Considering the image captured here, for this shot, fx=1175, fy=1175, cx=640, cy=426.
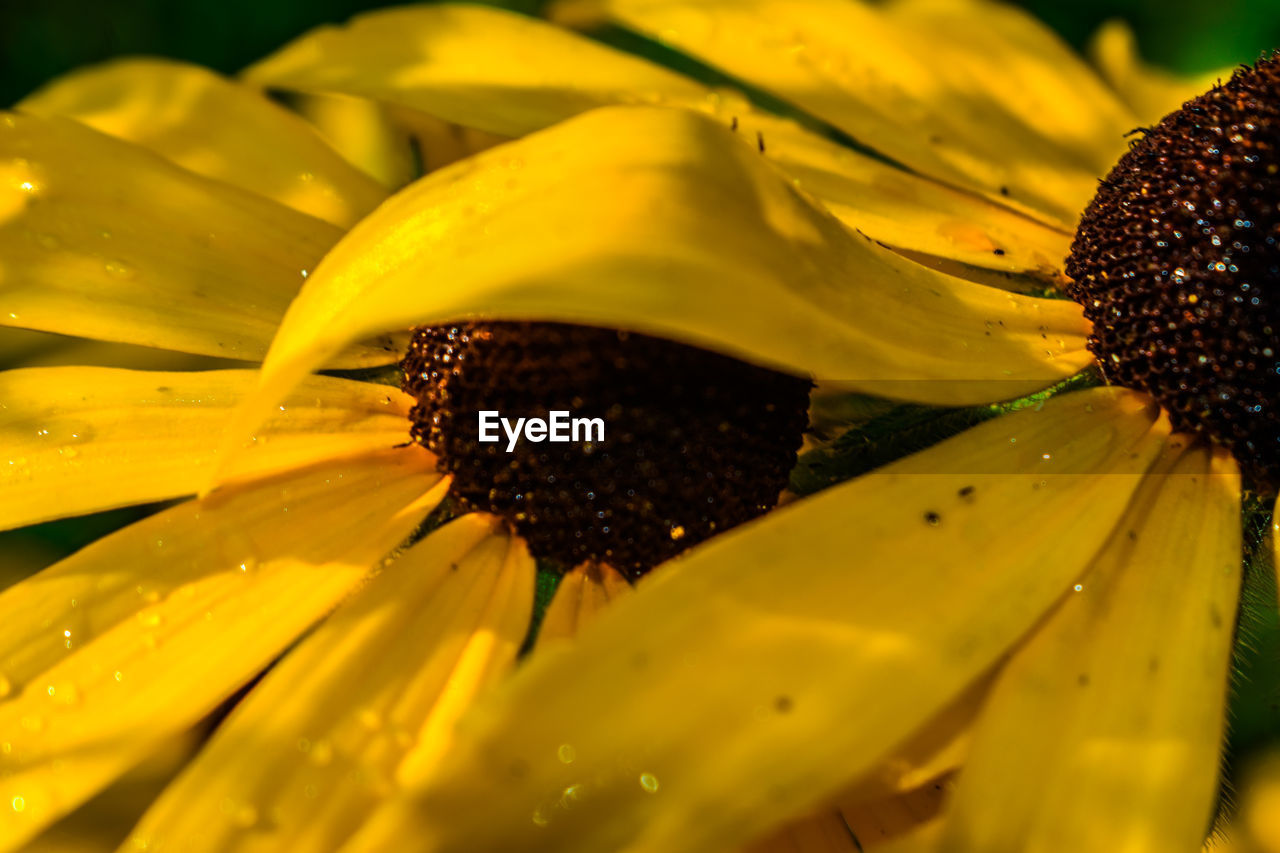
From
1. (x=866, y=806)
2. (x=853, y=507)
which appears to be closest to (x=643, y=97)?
(x=853, y=507)

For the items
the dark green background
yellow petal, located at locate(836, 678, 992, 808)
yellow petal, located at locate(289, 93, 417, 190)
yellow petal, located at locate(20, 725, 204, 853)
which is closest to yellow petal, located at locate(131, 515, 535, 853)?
yellow petal, located at locate(836, 678, 992, 808)

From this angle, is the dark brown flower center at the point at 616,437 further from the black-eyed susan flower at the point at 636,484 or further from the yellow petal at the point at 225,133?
the yellow petal at the point at 225,133

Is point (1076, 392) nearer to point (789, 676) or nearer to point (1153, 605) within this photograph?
point (1153, 605)

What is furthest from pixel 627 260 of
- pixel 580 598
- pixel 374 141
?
pixel 374 141

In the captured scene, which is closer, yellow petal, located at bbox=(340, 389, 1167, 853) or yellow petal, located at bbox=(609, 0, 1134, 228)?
yellow petal, located at bbox=(340, 389, 1167, 853)

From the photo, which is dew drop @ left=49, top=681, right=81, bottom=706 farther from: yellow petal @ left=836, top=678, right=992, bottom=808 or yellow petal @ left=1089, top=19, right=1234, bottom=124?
yellow petal @ left=1089, top=19, right=1234, bottom=124

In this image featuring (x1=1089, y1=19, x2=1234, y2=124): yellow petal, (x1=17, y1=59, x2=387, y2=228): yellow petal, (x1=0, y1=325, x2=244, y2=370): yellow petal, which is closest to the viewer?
(x1=17, y1=59, x2=387, y2=228): yellow petal

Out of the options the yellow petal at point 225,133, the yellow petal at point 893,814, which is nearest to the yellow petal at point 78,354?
the yellow petal at point 225,133
